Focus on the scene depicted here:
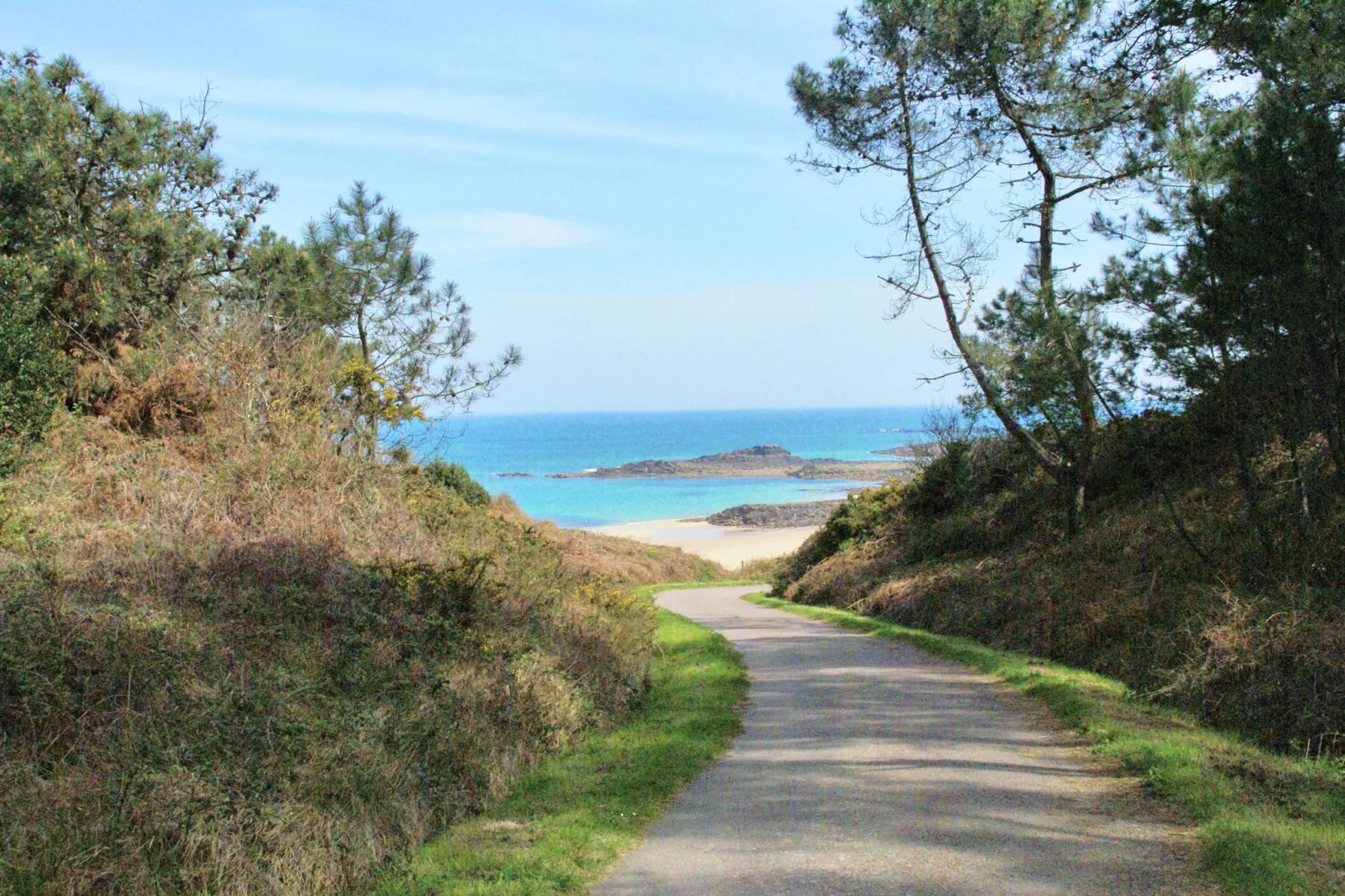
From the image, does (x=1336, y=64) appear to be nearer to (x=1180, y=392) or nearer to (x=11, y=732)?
(x=1180, y=392)

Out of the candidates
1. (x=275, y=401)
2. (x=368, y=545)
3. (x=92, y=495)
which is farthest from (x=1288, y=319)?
(x=92, y=495)

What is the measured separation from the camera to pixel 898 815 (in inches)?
232

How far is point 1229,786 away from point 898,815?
2.25m

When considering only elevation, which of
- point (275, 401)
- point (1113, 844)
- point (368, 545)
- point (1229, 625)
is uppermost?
point (275, 401)

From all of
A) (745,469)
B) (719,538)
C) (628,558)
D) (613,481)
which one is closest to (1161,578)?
(628,558)

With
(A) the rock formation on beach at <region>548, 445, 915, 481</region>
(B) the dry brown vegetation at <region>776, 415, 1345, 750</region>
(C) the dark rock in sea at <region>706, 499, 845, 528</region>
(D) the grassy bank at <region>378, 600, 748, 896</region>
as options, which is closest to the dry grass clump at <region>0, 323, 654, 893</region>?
(D) the grassy bank at <region>378, 600, 748, 896</region>

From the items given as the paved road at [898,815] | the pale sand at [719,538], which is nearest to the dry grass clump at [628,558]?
the pale sand at [719,538]

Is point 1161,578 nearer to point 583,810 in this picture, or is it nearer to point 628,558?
point 583,810

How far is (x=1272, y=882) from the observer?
4559 mm

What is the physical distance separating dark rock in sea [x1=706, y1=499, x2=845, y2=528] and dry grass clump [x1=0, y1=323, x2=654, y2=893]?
49861mm

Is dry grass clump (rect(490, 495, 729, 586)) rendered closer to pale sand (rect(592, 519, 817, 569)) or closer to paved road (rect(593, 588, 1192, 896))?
pale sand (rect(592, 519, 817, 569))

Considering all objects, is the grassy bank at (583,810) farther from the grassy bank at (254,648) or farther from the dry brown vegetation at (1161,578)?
the dry brown vegetation at (1161,578)

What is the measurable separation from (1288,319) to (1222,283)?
0.82 meters

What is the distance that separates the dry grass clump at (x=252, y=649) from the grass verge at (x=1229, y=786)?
4.80 metres
